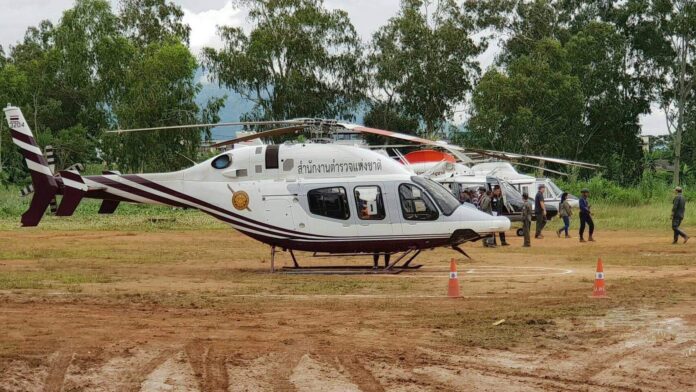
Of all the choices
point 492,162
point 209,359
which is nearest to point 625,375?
point 209,359

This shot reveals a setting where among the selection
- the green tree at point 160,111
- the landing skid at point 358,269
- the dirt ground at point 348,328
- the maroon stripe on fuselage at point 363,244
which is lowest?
the dirt ground at point 348,328

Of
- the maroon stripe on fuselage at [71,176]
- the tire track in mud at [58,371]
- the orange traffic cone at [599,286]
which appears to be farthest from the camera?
the maroon stripe on fuselage at [71,176]

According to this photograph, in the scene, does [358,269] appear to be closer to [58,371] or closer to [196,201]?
[196,201]

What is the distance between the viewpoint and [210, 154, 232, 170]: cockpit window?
19461mm

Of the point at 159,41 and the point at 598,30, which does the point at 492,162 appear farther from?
the point at 159,41

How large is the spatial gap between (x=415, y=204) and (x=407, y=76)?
42.7 m

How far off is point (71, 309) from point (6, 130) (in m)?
56.1


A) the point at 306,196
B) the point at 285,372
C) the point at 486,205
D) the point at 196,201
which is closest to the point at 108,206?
the point at 196,201

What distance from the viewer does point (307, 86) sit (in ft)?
200

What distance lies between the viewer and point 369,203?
1875cm

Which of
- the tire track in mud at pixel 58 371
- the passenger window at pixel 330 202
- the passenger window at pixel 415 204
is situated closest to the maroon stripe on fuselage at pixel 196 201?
the passenger window at pixel 330 202

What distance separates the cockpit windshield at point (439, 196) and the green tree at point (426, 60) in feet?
135

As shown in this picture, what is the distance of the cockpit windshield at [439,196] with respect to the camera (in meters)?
18.6

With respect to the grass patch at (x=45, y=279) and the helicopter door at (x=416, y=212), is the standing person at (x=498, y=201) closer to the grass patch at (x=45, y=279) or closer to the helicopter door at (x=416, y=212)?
the helicopter door at (x=416, y=212)
